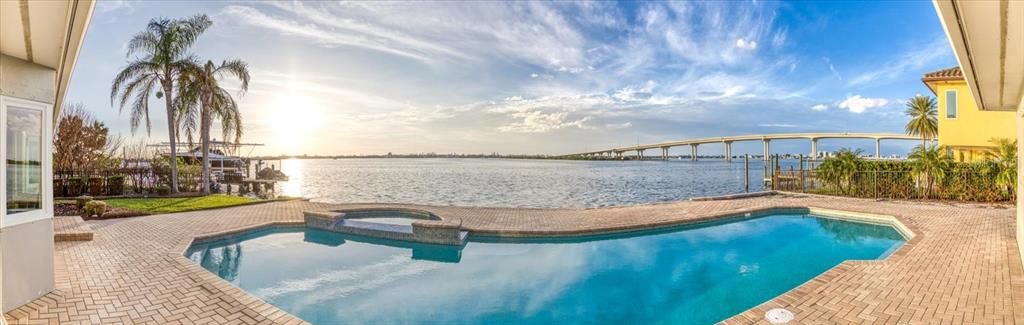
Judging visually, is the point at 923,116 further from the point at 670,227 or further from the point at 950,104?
the point at 670,227

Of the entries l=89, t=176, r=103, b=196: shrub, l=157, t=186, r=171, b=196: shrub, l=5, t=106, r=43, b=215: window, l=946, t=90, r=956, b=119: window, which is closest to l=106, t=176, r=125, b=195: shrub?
l=89, t=176, r=103, b=196: shrub

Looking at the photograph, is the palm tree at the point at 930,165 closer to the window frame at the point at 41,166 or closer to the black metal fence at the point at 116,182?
the window frame at the point at 41,166

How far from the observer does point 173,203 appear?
14.3 metres

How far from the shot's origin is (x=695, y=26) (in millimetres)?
19422

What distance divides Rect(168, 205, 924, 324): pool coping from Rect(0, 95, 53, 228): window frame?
1.72m

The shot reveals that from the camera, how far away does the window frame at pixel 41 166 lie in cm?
417

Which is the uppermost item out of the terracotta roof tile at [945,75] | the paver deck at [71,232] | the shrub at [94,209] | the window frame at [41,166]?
the terracotta roof tile at [945,75]

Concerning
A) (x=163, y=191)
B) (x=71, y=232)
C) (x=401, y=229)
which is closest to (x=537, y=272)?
(x=401, y=229)

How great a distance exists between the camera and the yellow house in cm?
1605

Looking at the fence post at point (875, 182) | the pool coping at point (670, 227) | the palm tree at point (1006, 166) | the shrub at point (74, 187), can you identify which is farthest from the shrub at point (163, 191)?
the palm tree at point (1006, 166)

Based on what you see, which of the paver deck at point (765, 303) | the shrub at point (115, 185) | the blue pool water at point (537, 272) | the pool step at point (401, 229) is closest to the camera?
the paver deck at point (765, 303)

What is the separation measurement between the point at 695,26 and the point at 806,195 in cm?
867

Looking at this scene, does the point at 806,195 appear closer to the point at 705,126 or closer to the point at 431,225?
the point at 431,225

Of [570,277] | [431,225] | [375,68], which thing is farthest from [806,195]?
[375,68]
